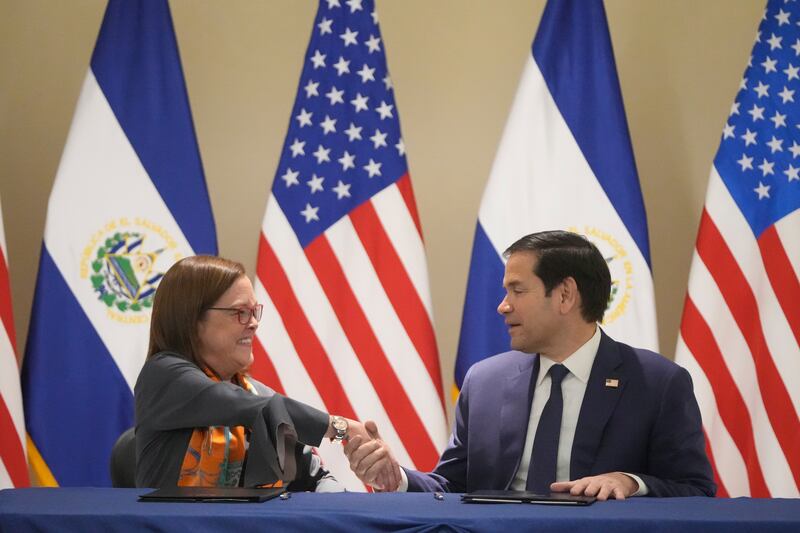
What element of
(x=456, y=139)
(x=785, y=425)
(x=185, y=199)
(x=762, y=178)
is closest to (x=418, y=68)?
(x=456, y=139)

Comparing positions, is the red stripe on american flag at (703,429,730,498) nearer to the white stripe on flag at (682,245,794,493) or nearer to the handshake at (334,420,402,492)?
the white stripe on flag at (682,245,794,493)

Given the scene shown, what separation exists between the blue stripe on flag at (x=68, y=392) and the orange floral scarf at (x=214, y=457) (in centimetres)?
159

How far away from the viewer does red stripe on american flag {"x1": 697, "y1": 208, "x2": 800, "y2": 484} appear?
3.75 metres

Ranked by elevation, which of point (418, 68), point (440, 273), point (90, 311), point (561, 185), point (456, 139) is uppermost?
point (418, 68)

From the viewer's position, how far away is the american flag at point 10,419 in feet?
12.2

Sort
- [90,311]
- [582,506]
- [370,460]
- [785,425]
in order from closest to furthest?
[582,506], [370,460], [785,425], [90,311]

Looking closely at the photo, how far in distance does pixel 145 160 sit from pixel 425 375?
4.95 ft

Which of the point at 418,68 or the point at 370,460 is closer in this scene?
the point at 370,460

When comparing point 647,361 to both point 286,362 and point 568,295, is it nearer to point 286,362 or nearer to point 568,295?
point 568,295

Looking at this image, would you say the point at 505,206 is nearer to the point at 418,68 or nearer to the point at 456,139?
the point at 456,139

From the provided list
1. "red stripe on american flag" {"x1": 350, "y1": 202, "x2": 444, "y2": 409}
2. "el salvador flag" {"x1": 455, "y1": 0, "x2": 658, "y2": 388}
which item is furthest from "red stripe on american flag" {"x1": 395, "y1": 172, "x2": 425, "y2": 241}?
"el salvador flag" {"x1": 455, "y1": 0, "x2": 658, "y2": 388}

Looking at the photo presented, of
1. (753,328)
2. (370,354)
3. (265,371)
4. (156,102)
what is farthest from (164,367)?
(753,328)

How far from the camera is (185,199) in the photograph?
4102 mm

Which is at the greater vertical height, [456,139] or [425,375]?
[456,139]
